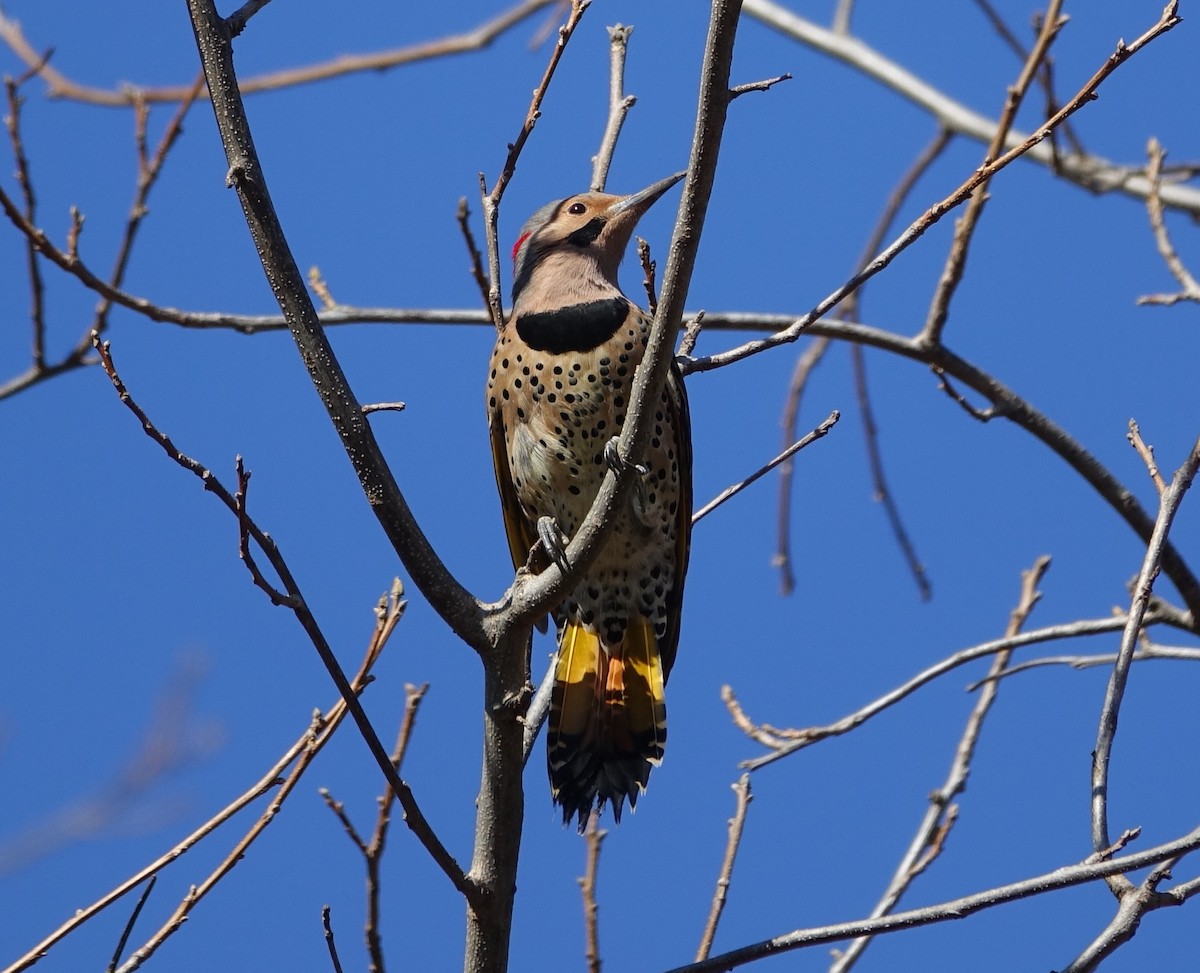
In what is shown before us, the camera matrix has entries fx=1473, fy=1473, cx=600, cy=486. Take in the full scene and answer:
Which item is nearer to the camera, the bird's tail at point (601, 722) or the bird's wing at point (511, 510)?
the bird's tail at point (601, 722)

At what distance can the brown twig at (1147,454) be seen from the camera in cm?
279

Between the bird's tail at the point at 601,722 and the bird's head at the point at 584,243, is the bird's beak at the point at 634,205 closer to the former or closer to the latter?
the bird's head at the point at 584,243

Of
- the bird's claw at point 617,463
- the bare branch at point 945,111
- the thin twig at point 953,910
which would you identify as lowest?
the thin twig at point 953,910

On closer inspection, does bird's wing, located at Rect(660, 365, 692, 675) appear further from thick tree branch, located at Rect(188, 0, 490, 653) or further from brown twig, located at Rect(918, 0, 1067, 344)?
Result: thick tree branch, located at Rect(188, 0, 490, 653)

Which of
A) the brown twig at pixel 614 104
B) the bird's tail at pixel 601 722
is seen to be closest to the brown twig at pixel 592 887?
the bird's tail at pixel 601 722

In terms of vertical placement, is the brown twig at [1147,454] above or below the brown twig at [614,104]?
below

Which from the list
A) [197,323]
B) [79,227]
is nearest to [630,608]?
[197,323]

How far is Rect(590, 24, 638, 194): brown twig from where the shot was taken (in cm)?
365

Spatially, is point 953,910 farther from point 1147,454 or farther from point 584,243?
point 584,243

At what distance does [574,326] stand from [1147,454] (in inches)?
63.4

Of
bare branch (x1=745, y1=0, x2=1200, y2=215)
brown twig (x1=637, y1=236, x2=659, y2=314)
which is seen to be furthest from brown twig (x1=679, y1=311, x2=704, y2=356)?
bare branch (x1=745, y1=0, x2=1200, y2=215)

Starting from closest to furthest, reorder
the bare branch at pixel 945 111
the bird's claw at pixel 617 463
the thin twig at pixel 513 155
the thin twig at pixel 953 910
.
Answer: the thin twig at pixel 953 910 < the bird's claw at pixel 617 463 < the thin twig at pixel 513 155 < the bare branch at pixel 945 111

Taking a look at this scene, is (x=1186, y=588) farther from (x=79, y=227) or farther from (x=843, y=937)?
(x=79, y=227)

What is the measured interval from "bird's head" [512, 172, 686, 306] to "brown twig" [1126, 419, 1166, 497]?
1563mm
